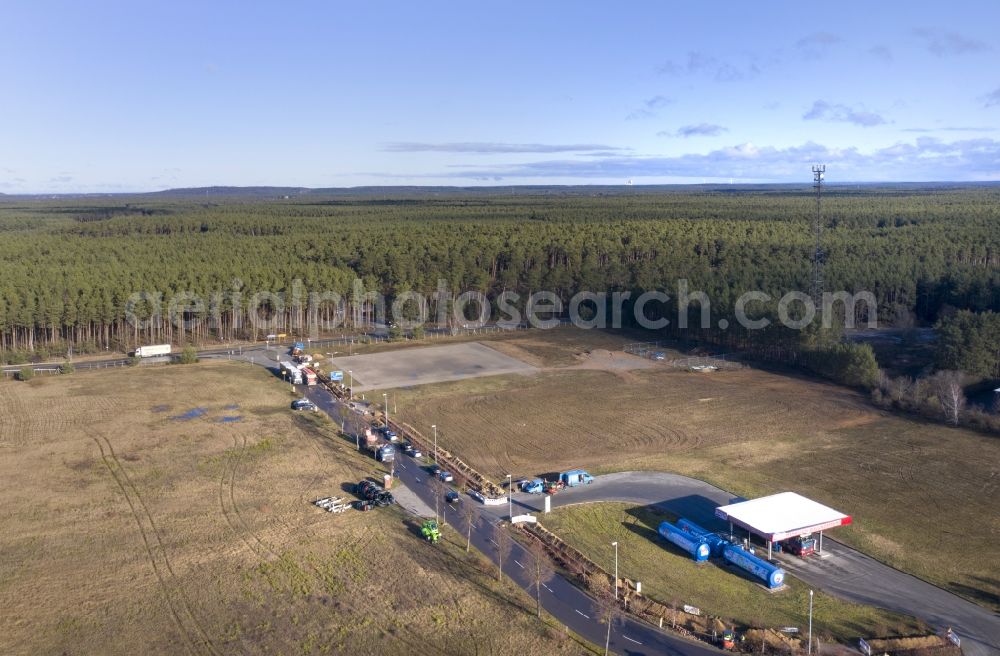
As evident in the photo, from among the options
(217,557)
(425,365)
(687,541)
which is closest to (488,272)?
(425,365)

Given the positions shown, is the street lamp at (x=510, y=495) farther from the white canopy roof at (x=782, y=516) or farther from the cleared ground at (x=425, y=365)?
the cleared ground at (x=425, y=365)

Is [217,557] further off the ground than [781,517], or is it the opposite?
[781,517]

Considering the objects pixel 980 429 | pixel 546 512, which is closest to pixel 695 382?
pixel 980 429

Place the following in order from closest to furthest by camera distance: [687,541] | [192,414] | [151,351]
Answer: [687,541] < [192,414] < [151,351]

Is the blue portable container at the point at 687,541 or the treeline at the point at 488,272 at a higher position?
the treeline at the point at 488,272

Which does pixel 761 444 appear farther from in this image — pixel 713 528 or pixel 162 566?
pixel 162 566

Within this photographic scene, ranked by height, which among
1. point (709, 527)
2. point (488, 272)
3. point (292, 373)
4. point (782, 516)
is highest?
point (488, 272)

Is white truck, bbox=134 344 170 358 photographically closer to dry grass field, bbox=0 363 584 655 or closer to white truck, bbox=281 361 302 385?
white truck, bbox=281 361 302 385

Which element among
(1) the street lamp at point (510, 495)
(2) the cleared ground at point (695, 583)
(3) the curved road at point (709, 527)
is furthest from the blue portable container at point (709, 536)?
(1) the street lamp at point (510, 495)

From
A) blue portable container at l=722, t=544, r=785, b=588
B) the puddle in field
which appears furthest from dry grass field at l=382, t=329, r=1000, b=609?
the puddle in field
